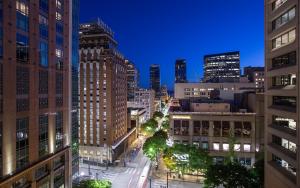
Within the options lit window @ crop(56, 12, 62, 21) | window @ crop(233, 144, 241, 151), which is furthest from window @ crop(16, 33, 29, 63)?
window @ crop(233, 144, 241, 151)

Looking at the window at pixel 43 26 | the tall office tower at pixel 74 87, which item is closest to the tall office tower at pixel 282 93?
the window at pixel 43 26

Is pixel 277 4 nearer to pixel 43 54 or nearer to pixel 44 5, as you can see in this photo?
pixel 44 5

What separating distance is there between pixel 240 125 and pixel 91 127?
56526 millimetres

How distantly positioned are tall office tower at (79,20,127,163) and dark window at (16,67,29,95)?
5999cm

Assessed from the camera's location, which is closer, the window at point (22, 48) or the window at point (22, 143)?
the window at point (22, 48)

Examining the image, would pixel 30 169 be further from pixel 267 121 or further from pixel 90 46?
pixel 90 46

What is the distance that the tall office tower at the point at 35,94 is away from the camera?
135ft

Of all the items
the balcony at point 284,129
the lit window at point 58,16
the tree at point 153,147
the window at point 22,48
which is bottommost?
the tree at point 153,147

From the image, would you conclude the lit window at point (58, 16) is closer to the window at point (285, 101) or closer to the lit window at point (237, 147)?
the window at point (285, 101)

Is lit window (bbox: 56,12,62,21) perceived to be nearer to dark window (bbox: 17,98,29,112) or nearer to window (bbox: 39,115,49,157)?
dark window (bbox: 17,98,29,112)

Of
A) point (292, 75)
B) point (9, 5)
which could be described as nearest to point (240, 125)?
point (292, 75)

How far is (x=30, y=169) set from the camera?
46219mm

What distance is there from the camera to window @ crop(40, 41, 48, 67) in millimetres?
51031

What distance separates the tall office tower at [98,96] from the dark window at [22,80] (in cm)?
5999
